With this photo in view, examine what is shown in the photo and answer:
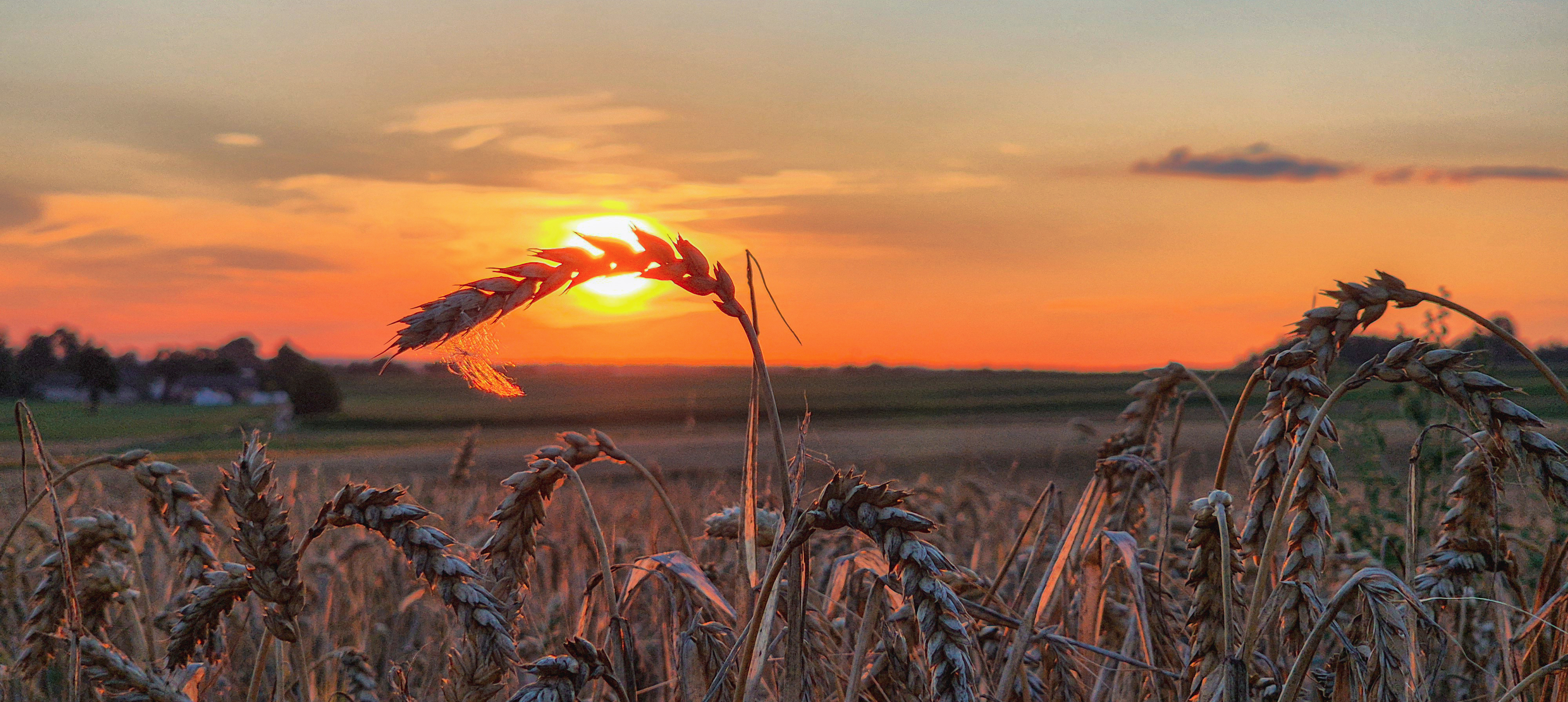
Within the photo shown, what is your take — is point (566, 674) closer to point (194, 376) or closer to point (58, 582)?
point (58, 582)

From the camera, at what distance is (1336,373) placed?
256 inches

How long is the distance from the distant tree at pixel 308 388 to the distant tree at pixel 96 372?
6.70 meters

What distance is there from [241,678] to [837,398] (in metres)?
43.3

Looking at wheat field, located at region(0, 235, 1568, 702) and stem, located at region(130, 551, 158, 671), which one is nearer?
wheat field, located at region(0, 235, 1568, 702)

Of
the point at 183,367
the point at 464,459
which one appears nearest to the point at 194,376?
the point at 183,367

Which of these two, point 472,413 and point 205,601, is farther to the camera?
point 472,413

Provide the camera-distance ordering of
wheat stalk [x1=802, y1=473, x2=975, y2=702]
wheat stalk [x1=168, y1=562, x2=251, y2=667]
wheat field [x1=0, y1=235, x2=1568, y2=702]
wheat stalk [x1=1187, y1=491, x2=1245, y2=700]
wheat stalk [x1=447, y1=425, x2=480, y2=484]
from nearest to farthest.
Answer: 1. wheat stalk [x1=802, y1=473, x2=975, y2=702]
2. wheat field [x1=0, y1=235, x2=1568, y2=702]
3. wheat stalk [x1=1187, y1=491, x2=1245, y2=700]
4. wheat stalk [x1=168, y1=562, x2=251, y2=667]
5. wheat stalk [x1=447, y1=425, x2=480, y2=484]

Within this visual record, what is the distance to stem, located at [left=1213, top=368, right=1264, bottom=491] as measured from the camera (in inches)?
68.0

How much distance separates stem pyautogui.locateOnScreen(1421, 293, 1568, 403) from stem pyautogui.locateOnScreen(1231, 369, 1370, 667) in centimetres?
18

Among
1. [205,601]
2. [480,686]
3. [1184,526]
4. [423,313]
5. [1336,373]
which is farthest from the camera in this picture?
[1336,373]

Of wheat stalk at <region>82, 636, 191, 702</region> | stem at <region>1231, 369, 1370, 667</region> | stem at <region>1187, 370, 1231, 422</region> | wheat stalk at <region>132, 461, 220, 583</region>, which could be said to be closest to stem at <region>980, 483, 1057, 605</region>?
stem at <region>1187, 370, 1231, 422</region>

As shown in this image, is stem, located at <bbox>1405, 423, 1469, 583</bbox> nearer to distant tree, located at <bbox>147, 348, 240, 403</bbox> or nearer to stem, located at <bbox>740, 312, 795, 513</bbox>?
stem, located at <bbox>740, 312, 795, 513</bbox>

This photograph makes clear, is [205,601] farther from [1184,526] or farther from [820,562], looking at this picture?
[1184,526]

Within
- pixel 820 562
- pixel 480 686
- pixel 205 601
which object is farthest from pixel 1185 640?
pixel 205 601
